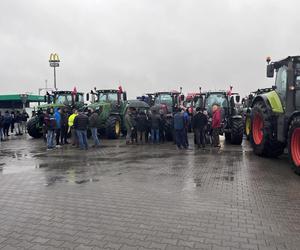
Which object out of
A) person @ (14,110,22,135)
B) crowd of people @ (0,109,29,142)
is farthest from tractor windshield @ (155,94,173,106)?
person @ (14,110,22,135)

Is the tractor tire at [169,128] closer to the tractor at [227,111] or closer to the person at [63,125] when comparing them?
the tractor at [227,111]

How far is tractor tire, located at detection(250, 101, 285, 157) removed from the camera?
1120 centimetres

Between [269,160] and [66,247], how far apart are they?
7969mm

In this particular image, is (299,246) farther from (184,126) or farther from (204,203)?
(184,126)

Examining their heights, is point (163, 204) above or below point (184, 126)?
below

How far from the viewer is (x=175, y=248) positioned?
4.69m

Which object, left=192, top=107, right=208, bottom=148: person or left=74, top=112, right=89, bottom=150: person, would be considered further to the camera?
left=74, top=112, right=89, bottom=150: person

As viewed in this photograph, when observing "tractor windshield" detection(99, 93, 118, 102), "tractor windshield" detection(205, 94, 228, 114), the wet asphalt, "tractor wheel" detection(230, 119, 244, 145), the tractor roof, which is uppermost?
the tractor roof

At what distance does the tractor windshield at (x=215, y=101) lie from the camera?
1742 cm

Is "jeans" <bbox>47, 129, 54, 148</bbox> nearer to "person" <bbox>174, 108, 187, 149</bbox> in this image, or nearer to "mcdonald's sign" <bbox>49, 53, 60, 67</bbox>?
"person" <bbox>174, 108, 187, 149</bbox>

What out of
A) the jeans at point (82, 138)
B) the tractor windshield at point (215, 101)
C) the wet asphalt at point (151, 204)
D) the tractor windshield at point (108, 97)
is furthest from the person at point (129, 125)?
the wet asphalt at point (151, 204)

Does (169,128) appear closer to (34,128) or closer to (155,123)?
(155,123)

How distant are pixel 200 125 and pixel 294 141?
541 centimetres

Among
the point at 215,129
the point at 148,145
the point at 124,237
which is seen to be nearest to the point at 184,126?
the point at 215,129
